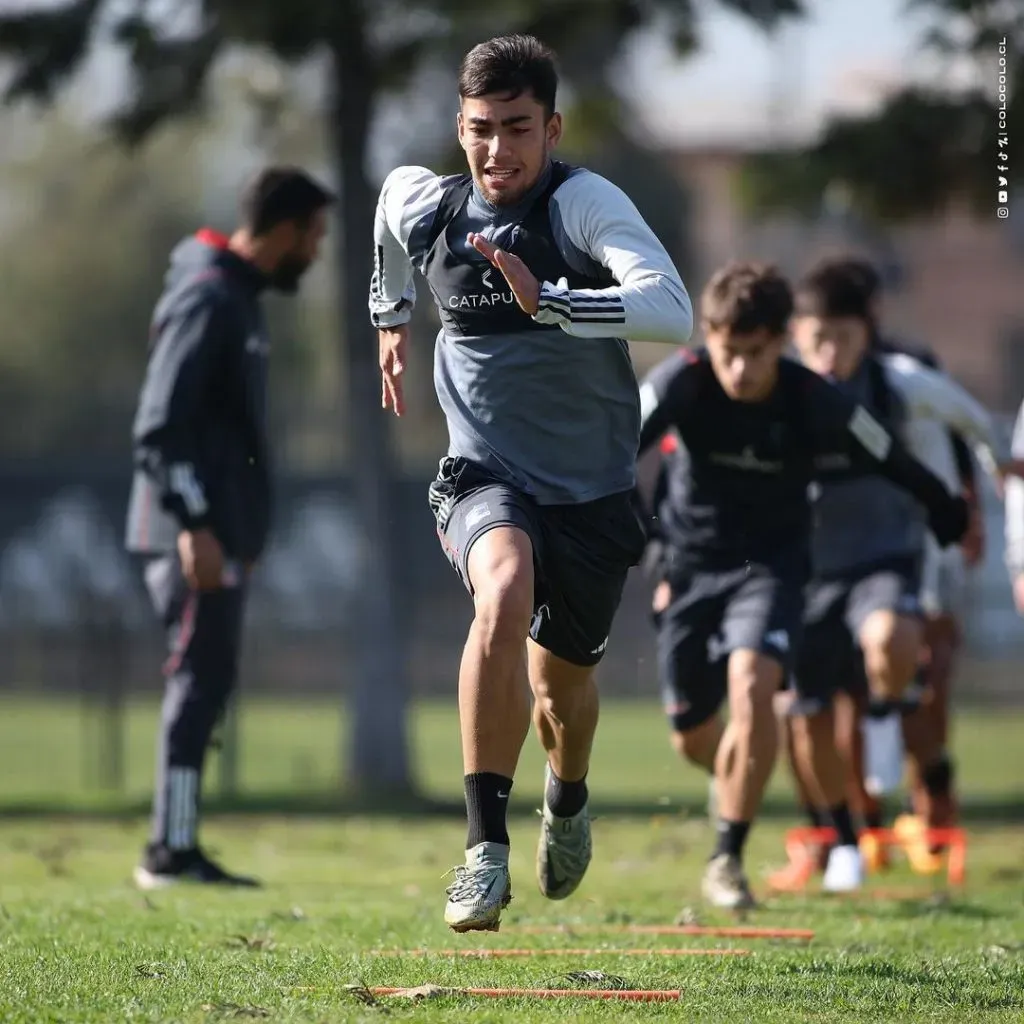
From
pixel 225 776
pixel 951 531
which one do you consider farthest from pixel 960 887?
pixel 225 776

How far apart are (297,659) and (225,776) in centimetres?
1387

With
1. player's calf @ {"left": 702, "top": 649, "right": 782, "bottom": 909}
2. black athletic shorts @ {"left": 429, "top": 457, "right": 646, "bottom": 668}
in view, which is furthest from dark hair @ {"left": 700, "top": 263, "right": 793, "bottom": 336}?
black athletic shorts @ {"left": 429, "top": 457, "right": 646, "bottom": 668}

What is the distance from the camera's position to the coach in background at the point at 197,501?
8.44 metres

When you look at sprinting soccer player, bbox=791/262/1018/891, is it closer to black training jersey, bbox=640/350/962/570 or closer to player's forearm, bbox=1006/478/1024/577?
player's forearm, bbox=1006/478/1024/577

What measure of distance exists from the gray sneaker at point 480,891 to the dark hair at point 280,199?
431cm

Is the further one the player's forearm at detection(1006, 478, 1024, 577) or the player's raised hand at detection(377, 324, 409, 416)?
the player's forearm at detection(1006, 478, 1024, 577)

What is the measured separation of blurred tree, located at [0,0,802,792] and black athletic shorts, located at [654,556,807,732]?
7.73 m

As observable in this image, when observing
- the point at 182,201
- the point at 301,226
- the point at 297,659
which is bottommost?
the point at 297,659

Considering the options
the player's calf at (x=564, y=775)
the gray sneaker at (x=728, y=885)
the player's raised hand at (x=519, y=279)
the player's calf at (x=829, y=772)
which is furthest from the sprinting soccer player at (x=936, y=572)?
the player's raised hand at (x=519, y=279)

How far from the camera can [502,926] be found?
687 cm

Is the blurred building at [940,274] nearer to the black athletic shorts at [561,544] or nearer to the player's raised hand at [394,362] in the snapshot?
the player's raised hand at [394,362]

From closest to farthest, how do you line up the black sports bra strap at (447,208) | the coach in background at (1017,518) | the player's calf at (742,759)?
the black sports bra strap at (447,208) < the player's calf at (742,759) < the coach in background at (1017,518)

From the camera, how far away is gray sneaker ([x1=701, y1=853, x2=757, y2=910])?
7.70 meters

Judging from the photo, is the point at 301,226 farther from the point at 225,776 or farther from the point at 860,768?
the point at 225,776
